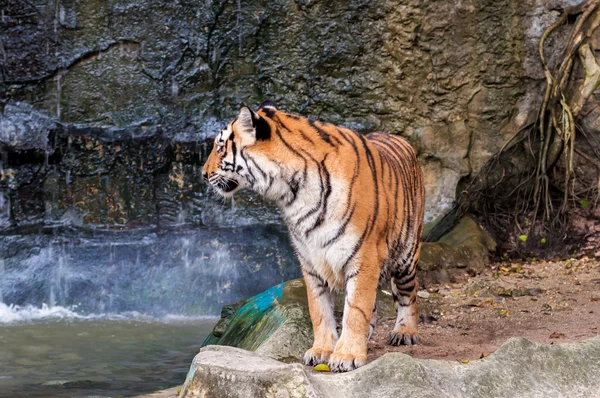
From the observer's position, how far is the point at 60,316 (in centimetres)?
742

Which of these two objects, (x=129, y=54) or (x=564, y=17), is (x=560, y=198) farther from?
(x=129, y=54)

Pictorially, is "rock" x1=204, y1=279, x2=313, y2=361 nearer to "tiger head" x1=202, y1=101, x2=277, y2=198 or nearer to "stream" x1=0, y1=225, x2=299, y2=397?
"tiger head" x1=202, y1=101, x2=277, y2=198

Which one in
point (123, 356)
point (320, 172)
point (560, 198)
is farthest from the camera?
point (560, 198)

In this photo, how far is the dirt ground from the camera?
4391 millimetres

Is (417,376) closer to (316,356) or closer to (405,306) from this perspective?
(316,356)

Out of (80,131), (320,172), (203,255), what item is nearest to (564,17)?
(203,255)

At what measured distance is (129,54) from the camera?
8.80 m

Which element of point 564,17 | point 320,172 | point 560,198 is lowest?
point 560,198

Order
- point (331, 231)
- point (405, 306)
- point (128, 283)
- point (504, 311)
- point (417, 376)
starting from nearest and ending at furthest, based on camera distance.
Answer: point (417, 376)
point (331, 231)
point (405, 306)
point (504, 311)
point (128, 283)

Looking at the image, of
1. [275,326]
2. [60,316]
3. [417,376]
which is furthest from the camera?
[60,316]

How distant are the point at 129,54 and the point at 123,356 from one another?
13.1 feet

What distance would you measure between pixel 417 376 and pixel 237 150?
1.48 meters

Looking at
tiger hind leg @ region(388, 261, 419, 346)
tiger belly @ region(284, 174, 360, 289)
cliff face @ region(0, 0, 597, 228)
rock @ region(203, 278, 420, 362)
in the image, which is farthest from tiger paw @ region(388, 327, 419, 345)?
cliff face @ region(0, 0, 597, 228)

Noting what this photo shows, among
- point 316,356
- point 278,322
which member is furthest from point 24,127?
point 316,356
